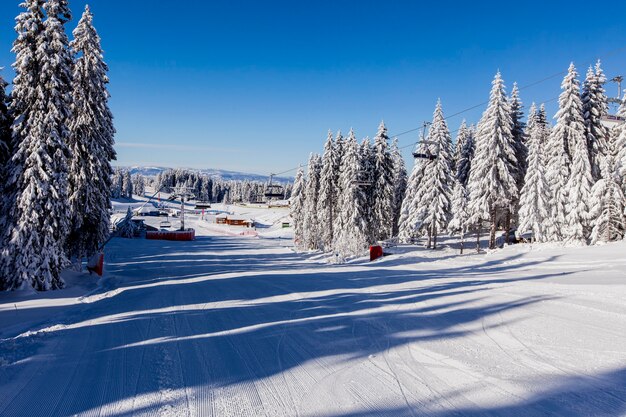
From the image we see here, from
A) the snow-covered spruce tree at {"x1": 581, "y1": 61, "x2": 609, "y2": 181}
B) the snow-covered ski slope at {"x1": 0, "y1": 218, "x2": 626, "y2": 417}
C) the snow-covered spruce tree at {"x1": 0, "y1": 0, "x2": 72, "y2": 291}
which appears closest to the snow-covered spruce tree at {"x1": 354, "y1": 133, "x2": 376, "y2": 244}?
the snow-covered spruce tree at {"x1": 581, "y1": 61, "x2": 609, "y2": 181}

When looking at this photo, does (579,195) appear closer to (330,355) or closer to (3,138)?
(330,355)

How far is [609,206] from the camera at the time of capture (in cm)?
2811

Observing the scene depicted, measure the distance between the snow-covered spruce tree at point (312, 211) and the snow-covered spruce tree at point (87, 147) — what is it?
29633 millimetres

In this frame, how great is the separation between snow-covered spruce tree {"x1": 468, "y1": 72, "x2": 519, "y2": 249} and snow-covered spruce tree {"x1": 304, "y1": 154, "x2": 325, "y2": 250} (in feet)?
67.2

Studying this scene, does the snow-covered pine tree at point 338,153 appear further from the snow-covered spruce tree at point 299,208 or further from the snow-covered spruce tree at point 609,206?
the snow-covered spruce tree at point 609,206

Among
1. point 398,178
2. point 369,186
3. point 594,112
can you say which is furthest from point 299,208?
point 594,112

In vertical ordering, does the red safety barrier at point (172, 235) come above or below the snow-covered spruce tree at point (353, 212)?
below

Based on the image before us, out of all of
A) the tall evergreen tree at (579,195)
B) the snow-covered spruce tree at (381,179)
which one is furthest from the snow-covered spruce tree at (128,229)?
the tall evergreen tree at (579,195)

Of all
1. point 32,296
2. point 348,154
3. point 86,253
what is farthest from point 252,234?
point 32,296

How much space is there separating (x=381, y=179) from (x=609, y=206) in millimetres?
20549

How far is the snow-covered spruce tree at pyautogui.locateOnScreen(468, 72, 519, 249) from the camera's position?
3356cm

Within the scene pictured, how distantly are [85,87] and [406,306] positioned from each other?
2203 cm

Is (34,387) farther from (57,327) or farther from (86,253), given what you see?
(86,253)

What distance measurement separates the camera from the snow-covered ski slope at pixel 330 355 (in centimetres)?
484
